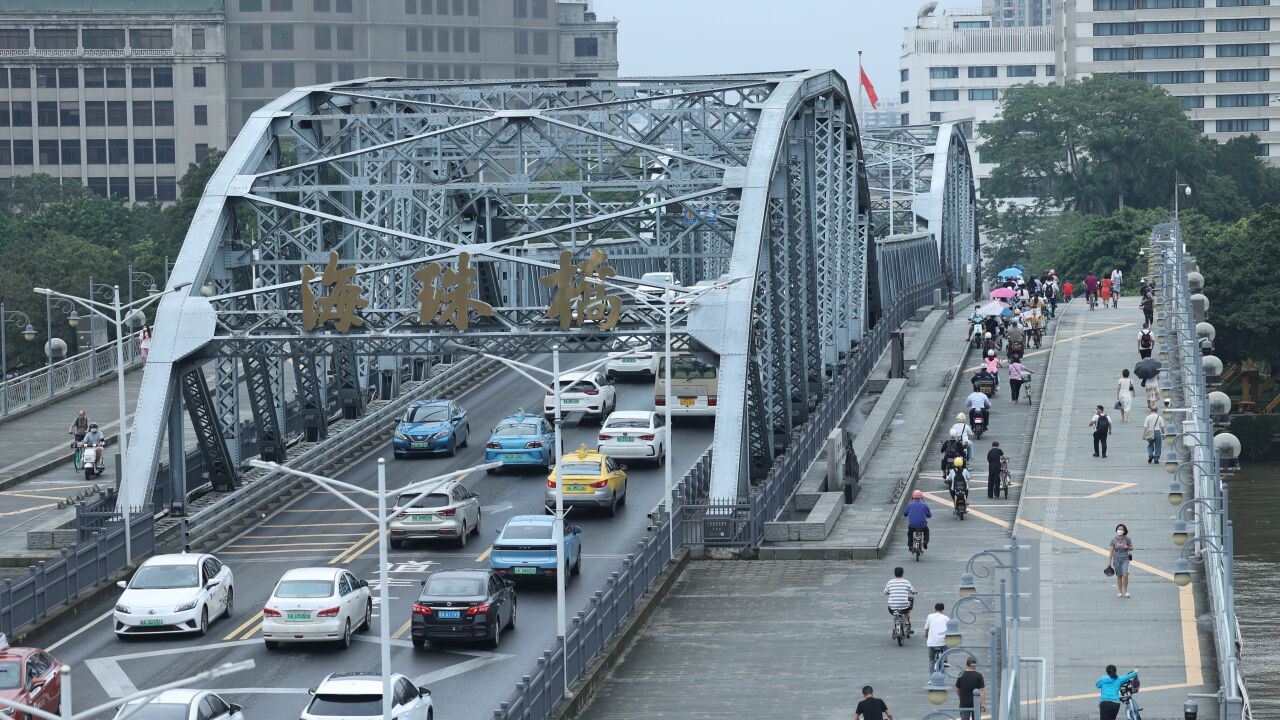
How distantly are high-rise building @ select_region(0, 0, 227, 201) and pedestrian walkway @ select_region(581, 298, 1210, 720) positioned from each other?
418 ft

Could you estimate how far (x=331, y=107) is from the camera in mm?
59938

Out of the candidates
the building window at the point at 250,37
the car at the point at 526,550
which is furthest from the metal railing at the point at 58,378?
the building window at the point at 250,37

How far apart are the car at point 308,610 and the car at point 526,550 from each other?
4523 millimetres

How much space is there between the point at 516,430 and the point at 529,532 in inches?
556

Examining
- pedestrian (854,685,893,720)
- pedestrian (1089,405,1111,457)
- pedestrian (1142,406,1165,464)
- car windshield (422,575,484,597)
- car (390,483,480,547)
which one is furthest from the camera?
pedestrian (1089,405,1111,457)

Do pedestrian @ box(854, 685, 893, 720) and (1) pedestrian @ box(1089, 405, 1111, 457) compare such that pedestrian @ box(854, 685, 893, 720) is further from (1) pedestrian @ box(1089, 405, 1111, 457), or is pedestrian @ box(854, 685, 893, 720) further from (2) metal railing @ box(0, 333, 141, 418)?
(2) metal railing @ box(0, 333, 141, 418)

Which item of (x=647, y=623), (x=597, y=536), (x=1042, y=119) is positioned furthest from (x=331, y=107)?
(x=1042, y=119)

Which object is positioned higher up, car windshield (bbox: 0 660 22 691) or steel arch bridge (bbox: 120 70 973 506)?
steel arch bridge (bbox: 120 70 973 506)

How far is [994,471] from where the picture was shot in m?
50.0

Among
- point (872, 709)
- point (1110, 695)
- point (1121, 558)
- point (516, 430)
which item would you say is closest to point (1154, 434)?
point (1121, 558)

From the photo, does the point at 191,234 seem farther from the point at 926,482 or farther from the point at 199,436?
the point at 926,482

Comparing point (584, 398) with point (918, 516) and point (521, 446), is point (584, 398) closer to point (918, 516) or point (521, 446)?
point (521, 446)

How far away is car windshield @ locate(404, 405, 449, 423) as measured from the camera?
191 ft

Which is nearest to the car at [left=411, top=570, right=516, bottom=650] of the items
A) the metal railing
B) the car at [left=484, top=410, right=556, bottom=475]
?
the car at [left=484, top=410, right=556, bottom=475]
